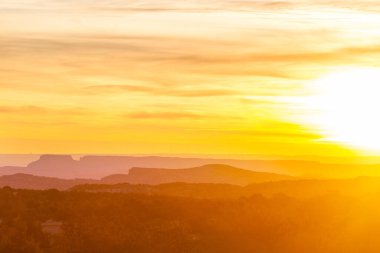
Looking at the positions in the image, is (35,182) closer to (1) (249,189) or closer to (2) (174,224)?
(1) (249,189)

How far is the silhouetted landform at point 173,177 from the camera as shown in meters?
123

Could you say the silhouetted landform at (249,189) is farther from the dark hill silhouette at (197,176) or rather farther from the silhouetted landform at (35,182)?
the dark hill silhouette at (197,176)

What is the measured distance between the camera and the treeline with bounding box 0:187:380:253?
37.1 metres

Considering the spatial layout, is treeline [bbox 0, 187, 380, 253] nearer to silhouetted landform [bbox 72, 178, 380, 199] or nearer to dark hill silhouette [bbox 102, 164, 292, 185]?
silhouetted landform [bbox 72, 178, 380, 199]

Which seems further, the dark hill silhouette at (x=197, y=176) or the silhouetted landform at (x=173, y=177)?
the dark hill silhouette at (x=197, y=176)

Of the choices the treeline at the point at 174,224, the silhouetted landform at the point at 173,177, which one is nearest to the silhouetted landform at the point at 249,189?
the treeline at the point at 174,224

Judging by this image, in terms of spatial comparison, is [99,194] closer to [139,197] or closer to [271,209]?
[139,197]

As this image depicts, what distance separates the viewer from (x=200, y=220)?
136 feet

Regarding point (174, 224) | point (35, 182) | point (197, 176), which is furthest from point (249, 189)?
point (197, 176)

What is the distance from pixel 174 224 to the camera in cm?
4012

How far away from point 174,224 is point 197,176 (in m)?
114

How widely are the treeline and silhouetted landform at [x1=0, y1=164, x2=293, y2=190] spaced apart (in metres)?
69.9

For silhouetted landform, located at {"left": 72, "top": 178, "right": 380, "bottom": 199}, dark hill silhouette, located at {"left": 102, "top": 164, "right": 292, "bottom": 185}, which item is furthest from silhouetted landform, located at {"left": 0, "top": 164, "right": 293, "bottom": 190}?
silhouetted landform, located at {"left": 72, "top": 178, "right": 380, "bottom": 199}

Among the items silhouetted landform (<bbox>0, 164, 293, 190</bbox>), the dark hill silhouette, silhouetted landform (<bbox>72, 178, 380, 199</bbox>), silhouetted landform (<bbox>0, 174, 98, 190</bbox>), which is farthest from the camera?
the dark hill silhouette
